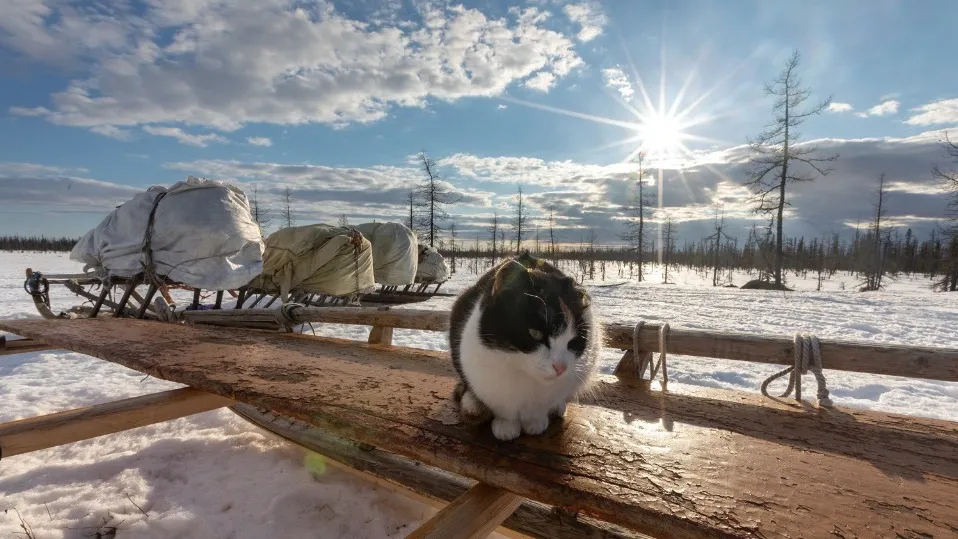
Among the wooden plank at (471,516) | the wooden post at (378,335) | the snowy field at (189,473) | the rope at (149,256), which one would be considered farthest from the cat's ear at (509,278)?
the rope at (149,256)

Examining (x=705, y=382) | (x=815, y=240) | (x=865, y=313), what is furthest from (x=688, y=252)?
(x=705, y=382)

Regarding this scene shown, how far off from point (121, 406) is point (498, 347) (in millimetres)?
2823

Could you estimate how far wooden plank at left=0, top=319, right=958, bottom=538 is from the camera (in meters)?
1.36

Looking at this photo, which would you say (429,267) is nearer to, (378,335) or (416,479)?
(378,335)

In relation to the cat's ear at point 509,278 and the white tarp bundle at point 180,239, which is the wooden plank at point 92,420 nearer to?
the cat's ear at point 509,278

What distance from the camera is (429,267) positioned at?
1703 cm

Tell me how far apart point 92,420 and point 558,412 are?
295 centimetres

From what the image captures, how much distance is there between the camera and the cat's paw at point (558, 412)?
6.67 ft

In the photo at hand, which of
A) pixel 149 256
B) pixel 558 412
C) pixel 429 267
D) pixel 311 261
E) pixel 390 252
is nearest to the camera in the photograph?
pixel 558 412

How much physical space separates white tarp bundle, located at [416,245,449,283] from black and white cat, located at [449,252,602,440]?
49.3ft

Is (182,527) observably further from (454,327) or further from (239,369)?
(454,327)

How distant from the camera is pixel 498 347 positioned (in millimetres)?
1729

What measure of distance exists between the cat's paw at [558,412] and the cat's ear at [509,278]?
66 cm

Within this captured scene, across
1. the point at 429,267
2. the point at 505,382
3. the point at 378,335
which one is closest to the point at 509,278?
the point at 505,382
